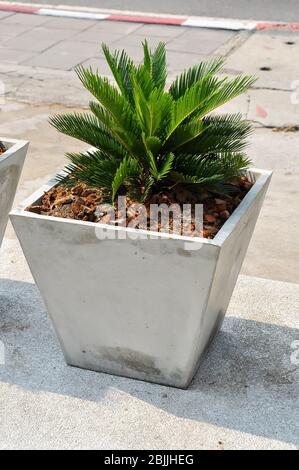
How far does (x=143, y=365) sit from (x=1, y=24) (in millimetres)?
7420

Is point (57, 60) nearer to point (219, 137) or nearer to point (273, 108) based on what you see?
point (273, 108)

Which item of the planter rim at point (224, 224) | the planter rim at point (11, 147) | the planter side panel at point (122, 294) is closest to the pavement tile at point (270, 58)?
the planter rim at point (11, 147)

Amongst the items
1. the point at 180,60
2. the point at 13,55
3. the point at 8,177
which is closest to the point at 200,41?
the point at 180,60

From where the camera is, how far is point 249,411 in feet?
10.0

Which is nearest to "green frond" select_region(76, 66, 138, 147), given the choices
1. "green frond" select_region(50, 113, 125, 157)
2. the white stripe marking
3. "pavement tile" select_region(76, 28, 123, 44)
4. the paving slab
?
"green frond" select_region(50, 113, 125, 157)

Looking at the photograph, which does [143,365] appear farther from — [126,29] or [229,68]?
[126,29]

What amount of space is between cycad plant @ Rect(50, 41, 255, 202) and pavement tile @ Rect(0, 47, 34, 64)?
16.8ft

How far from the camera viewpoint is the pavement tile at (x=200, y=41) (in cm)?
848

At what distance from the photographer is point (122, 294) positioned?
117 inches

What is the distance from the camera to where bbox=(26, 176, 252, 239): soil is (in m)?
2.93

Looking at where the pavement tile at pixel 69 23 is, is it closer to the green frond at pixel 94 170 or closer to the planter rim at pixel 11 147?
the planter rim at pixel 11 147

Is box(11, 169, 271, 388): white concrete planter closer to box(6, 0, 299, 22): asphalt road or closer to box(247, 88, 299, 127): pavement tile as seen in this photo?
box(247, 88, 299, 127): pavement tile

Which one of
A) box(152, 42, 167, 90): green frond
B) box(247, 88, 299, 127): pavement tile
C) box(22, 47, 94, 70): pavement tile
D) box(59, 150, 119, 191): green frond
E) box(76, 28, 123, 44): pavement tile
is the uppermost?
box(152, 42, 167, 90): green frond

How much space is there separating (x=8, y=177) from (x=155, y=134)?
35.8 inches
